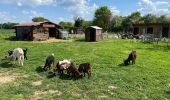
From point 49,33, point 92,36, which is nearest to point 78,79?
point 92,36

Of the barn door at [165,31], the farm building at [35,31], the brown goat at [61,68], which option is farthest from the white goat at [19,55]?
the barn door at [165,31]

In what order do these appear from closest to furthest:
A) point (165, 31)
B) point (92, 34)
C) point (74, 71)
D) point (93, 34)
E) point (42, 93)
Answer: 1. point (42, 93)
2. point (74, 71)
3. point (93, 34)
4. point (92, 34)
5. point (165, 31)

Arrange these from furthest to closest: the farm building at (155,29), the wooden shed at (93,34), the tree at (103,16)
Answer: the tree at (103,16)
the farm building at (155,29)
the wooden shed at (93,34)

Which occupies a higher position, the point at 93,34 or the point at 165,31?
the point at 165,31

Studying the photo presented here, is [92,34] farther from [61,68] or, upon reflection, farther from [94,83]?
[94,83]

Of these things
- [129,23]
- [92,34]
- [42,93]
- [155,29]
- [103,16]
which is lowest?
[42,93]

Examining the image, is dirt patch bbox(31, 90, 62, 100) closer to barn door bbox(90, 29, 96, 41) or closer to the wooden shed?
the wooden shed

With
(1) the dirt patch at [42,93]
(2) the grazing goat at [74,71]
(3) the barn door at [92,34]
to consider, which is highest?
(3) the barn door at [92,34]

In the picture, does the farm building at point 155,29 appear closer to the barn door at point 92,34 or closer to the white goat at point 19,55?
the barn door at point 92,34

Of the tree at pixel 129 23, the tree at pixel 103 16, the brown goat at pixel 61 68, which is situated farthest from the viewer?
the tree at pixel 103 16

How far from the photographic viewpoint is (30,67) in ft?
60.7

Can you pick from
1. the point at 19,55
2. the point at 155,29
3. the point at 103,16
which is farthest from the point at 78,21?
the point at 19,55

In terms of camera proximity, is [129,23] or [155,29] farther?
[129,23]

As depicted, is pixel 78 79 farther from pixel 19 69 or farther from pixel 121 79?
pixel 19 69
